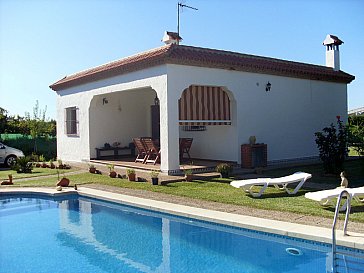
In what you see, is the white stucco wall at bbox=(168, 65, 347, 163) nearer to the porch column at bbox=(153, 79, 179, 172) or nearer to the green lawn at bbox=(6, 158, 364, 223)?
the porch column at bbox=(153, 79, 179, 172)

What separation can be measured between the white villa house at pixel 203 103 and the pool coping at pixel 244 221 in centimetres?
364

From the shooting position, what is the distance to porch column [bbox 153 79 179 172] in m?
14.1

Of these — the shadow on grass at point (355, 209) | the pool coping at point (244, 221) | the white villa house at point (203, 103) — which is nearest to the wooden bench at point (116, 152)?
the white villa house at point (203, 103)

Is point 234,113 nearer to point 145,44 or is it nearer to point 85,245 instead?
point 145,44

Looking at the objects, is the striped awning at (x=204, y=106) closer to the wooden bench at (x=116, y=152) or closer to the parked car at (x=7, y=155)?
the wooden bench at (x=116, y=152)

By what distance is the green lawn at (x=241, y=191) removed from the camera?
898 cm

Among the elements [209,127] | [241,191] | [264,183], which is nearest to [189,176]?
[241,191]

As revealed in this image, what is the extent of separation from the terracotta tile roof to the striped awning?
125cm

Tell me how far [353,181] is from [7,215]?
36.4 feet

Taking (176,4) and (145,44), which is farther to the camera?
(176,4)

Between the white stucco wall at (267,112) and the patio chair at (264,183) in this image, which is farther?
the white stucco wall at (267,112)

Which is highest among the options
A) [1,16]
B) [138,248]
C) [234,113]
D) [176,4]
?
[176,4]

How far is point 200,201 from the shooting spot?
33.9ft

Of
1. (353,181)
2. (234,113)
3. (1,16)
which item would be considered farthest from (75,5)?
(353,181)
